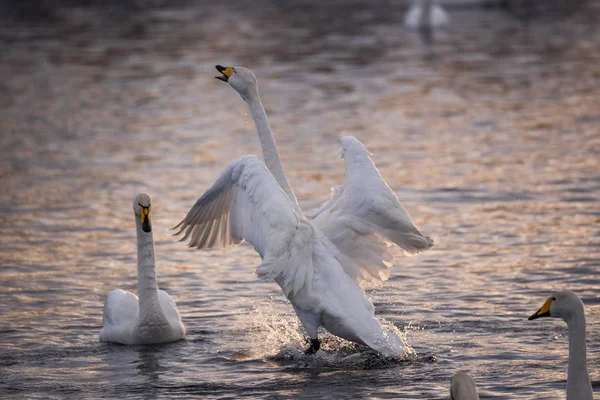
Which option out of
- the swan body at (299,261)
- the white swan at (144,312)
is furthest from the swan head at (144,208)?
the swan body at (299,261)

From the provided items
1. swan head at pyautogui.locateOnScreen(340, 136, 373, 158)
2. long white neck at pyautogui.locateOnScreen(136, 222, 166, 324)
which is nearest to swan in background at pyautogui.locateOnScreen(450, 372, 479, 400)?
swan head at pyautogui.locateOnScreen(340, 136, 373, 158)

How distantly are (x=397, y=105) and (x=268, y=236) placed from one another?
12.1m

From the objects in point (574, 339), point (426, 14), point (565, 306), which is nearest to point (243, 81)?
point (565, 306)

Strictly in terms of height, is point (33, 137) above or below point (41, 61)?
below

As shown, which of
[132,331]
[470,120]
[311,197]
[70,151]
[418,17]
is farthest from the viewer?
[418,17]

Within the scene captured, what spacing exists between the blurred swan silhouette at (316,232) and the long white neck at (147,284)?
38 centimetres

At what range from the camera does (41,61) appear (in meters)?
26.4

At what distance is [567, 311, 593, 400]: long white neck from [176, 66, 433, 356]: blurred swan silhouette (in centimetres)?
170

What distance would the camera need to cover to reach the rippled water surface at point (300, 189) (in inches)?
346

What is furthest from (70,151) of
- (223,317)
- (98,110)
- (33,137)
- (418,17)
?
(418,17)

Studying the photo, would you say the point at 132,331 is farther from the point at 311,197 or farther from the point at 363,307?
the point at 311,197

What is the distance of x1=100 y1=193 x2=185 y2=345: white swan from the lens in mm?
9430

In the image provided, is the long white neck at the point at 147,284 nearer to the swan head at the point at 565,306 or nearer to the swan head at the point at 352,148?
the swan head at the point at 352,148

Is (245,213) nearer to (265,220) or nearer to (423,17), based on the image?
(265,220)
